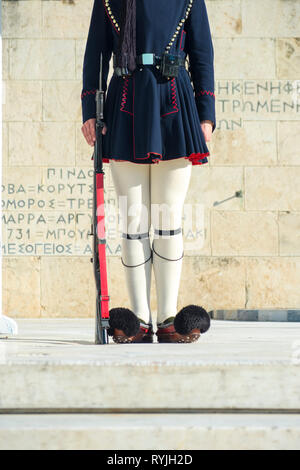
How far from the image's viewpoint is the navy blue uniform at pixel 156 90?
3.64 metres

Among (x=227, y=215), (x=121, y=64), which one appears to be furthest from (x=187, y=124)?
(x=227, y=215)

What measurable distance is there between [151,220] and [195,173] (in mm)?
3724

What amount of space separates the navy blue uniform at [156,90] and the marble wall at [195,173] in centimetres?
356

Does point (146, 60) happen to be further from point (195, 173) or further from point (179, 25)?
point (195, 173)

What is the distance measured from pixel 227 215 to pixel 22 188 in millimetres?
2062

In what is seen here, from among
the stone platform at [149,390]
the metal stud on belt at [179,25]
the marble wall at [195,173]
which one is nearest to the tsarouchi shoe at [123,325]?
the stone platform at [149,390]

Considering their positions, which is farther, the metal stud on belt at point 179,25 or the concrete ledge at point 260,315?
the concrete ledge at point 260,315

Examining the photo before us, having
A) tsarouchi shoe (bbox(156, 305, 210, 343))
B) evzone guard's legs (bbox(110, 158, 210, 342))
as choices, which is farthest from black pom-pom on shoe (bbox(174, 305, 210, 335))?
evzone guard's legs (bbox(110, 158, 210, 342))

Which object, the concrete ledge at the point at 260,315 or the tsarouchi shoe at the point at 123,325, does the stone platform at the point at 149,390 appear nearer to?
the tsarouchi shoe at the point at 123,325

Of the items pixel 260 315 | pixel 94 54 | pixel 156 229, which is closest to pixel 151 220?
pixel 156 229

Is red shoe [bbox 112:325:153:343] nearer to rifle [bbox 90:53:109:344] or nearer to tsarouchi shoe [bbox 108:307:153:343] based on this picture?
tsarouchi shoe [bbox 108:307:153:343]

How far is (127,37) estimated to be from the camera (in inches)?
144

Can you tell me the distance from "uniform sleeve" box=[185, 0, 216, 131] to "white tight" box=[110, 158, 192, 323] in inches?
12.5

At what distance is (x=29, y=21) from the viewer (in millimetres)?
7492
